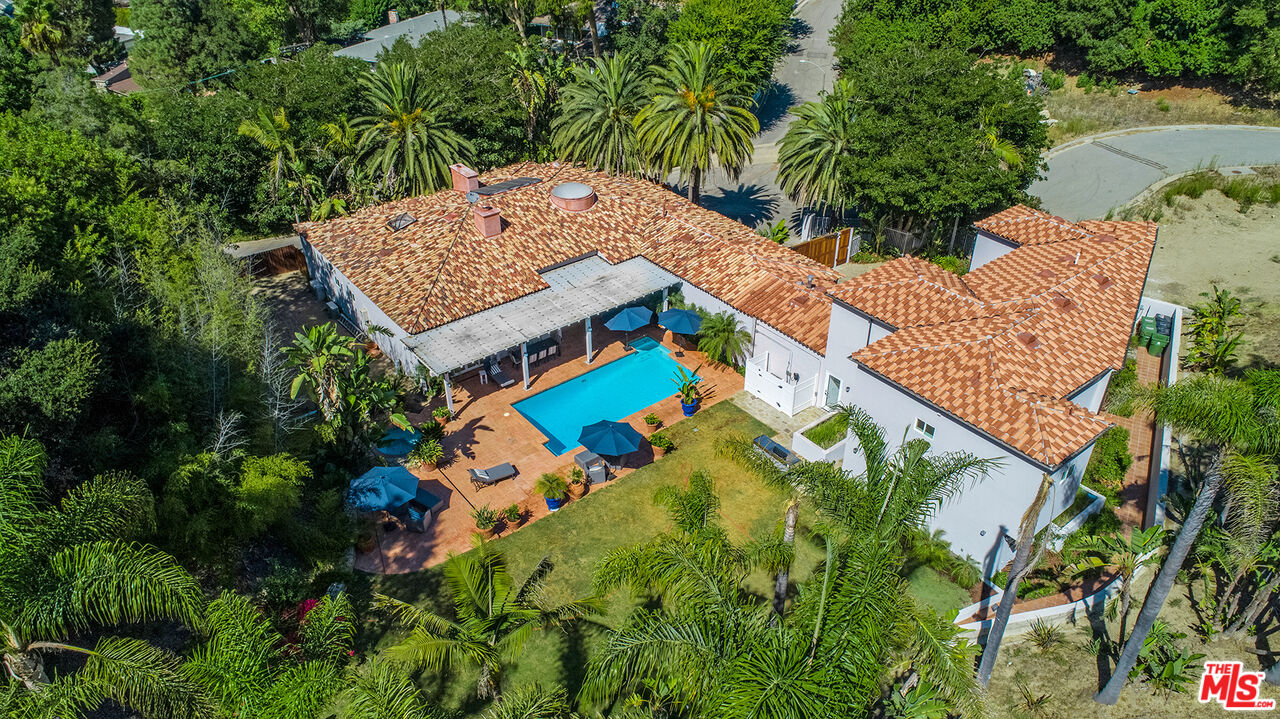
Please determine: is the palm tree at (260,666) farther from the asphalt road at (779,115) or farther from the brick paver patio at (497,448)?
the asphalt road at (779,115)

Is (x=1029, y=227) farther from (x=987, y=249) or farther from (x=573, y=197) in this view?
(x=573, y=197)

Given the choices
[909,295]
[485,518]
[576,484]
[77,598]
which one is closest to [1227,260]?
[909,295]

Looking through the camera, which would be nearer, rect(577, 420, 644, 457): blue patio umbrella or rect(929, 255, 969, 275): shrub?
rect(577, 420, 644, 457): blue patio umbrella

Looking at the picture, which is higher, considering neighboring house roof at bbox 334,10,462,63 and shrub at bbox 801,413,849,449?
neighboring house roof at bbox 334,10,462,63

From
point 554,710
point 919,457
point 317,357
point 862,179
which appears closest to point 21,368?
point 317,357

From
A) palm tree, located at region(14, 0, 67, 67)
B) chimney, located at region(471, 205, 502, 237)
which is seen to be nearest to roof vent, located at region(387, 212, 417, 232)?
chimney, located at region(471, 205, 502, 237)

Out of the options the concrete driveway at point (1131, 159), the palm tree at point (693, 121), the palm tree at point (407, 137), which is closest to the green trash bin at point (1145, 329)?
the concrete driveway at point (1131, 159)

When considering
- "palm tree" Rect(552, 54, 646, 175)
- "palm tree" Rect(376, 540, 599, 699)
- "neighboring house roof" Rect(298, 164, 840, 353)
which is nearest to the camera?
"palm tree" Rect(376, 540, 599, 699)

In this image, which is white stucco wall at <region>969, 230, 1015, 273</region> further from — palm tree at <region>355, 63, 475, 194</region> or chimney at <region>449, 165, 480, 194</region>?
palm tree at <region>355, 63, 475, 194</region>
